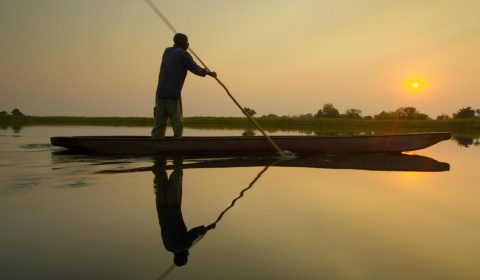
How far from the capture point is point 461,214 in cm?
370

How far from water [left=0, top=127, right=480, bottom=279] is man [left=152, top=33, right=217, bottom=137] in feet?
10.8

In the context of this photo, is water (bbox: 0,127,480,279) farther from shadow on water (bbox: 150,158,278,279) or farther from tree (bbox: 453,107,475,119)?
tree (bbox: 453,107,475,119)

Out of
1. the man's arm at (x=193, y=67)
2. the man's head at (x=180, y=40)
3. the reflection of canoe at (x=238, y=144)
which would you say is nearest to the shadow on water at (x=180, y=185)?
the reflection of canoe at (x=238, y=144)

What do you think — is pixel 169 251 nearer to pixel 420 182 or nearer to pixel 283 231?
pixel 283 231

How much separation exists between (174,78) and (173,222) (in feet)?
19.7

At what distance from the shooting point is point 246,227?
3.03 metres

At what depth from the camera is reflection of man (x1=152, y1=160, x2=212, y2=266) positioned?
249 centimetres

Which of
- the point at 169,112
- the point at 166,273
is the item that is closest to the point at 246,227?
the point at 166,273

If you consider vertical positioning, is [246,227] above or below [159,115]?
below

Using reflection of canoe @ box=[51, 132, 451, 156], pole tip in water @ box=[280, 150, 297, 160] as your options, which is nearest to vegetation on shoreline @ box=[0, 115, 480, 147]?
reflection of canoe @ box=[51, 132, 451, 156]

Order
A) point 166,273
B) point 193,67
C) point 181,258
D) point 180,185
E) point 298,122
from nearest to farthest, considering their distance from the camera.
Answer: point 166,273, point 181,258, point 180,185, point 193,67, point 298,122

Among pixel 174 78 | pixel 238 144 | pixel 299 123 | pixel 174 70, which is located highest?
pixel 174 70

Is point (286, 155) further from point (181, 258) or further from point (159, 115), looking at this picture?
point (181, 258)

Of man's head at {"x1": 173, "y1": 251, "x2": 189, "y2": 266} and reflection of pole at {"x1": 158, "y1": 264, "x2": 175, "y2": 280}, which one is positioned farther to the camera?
man's head at {"x1": 173, "y1": 251, "x2": 189, "y2": 266}
